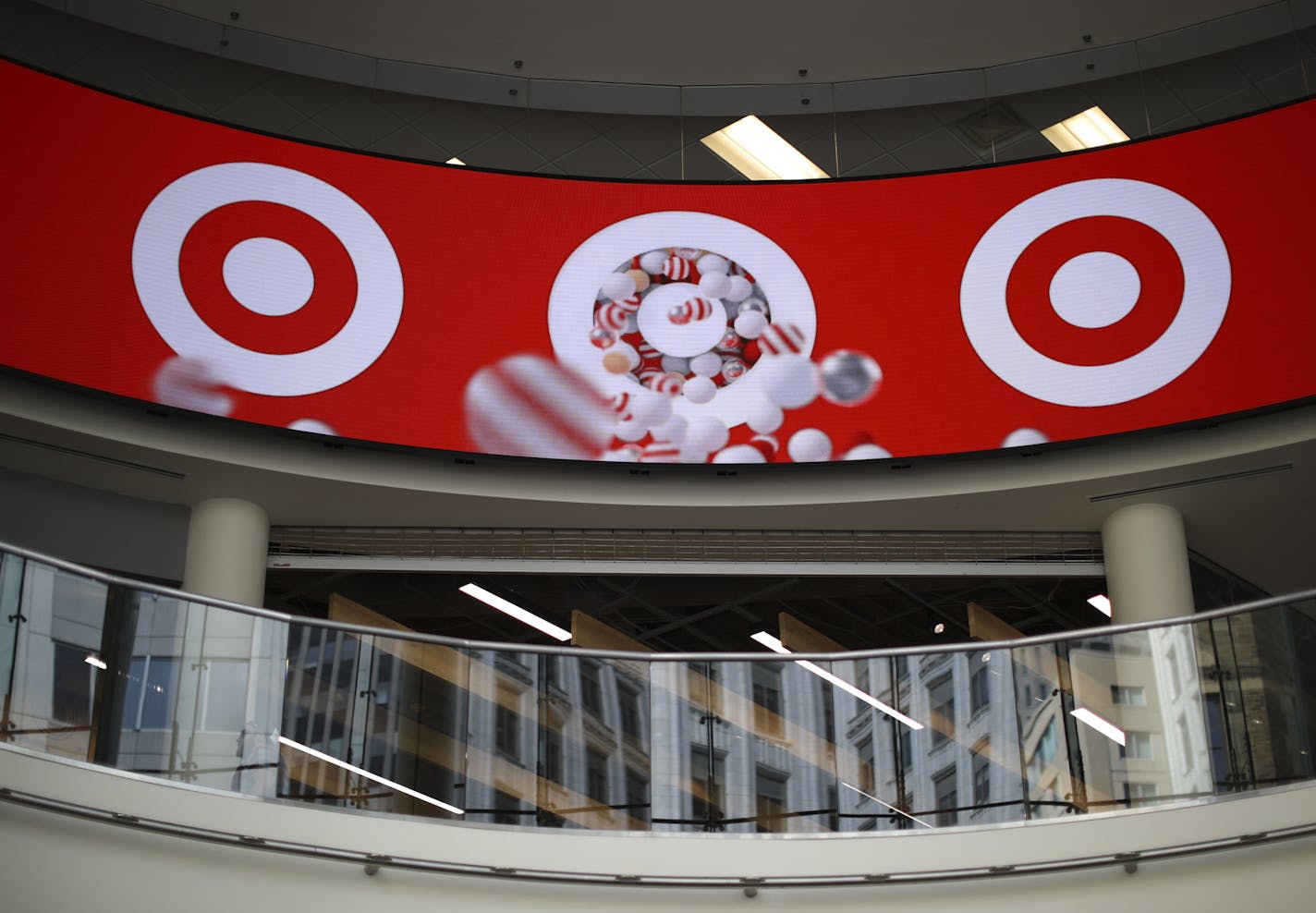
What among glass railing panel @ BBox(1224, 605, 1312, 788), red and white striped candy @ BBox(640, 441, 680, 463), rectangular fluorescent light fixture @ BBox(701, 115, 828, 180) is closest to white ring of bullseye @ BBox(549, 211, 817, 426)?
red and white striped candy @ BBox(640, 441, 680, 463)

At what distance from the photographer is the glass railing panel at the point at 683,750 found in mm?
8062

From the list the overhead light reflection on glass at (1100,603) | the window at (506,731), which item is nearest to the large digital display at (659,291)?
the overhead light reflection on glass at (1100,603)

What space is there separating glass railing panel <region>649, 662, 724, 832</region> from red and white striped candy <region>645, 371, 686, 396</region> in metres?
4.22

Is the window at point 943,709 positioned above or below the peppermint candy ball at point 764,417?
below

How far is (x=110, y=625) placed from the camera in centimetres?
743

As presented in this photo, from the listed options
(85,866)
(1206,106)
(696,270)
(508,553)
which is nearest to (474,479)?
(508,553)

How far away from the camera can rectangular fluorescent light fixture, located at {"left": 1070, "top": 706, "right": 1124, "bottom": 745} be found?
311 inches

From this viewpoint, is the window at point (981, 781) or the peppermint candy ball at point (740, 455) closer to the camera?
the window at point (981, 781)

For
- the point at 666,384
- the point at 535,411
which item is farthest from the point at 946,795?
the point at 535,411

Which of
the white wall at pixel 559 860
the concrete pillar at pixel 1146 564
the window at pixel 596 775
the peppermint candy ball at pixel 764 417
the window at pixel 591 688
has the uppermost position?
the peppermint candy ball at pixel 764 417

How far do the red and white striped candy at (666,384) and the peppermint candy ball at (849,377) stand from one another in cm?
114

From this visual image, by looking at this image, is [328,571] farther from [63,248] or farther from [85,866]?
[85,866]

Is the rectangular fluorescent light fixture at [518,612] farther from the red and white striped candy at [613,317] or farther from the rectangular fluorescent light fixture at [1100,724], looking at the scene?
the rectangular fluorescent light fixture at [1100,724]

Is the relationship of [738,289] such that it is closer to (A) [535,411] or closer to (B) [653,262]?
(B) [653,262]
